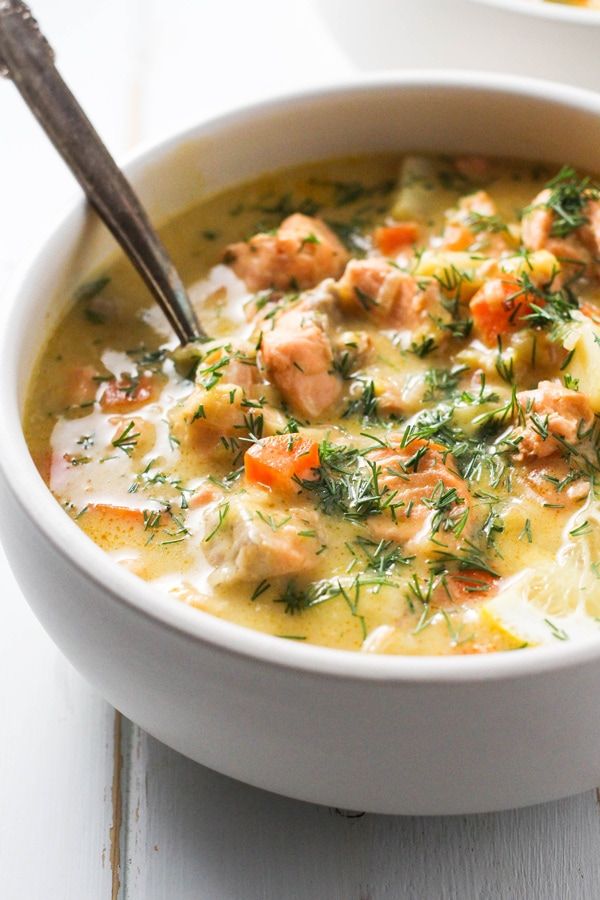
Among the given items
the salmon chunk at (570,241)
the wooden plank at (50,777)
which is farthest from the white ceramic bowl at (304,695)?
the salmon chunk at (570,241)

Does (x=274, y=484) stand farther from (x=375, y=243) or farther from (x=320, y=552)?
(x=375, y=243)

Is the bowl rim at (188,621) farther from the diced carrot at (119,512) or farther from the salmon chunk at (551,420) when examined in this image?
the salmon chunk at (551,420)

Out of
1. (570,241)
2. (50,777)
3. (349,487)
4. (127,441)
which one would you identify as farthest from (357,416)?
(50,777)

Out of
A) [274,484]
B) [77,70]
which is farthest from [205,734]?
[77,70]

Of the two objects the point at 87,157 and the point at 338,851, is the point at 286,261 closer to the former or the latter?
the point at 87,157

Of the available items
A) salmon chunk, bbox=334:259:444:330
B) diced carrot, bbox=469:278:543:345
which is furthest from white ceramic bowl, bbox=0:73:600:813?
diced carrot, bbox=469:278:543:345
